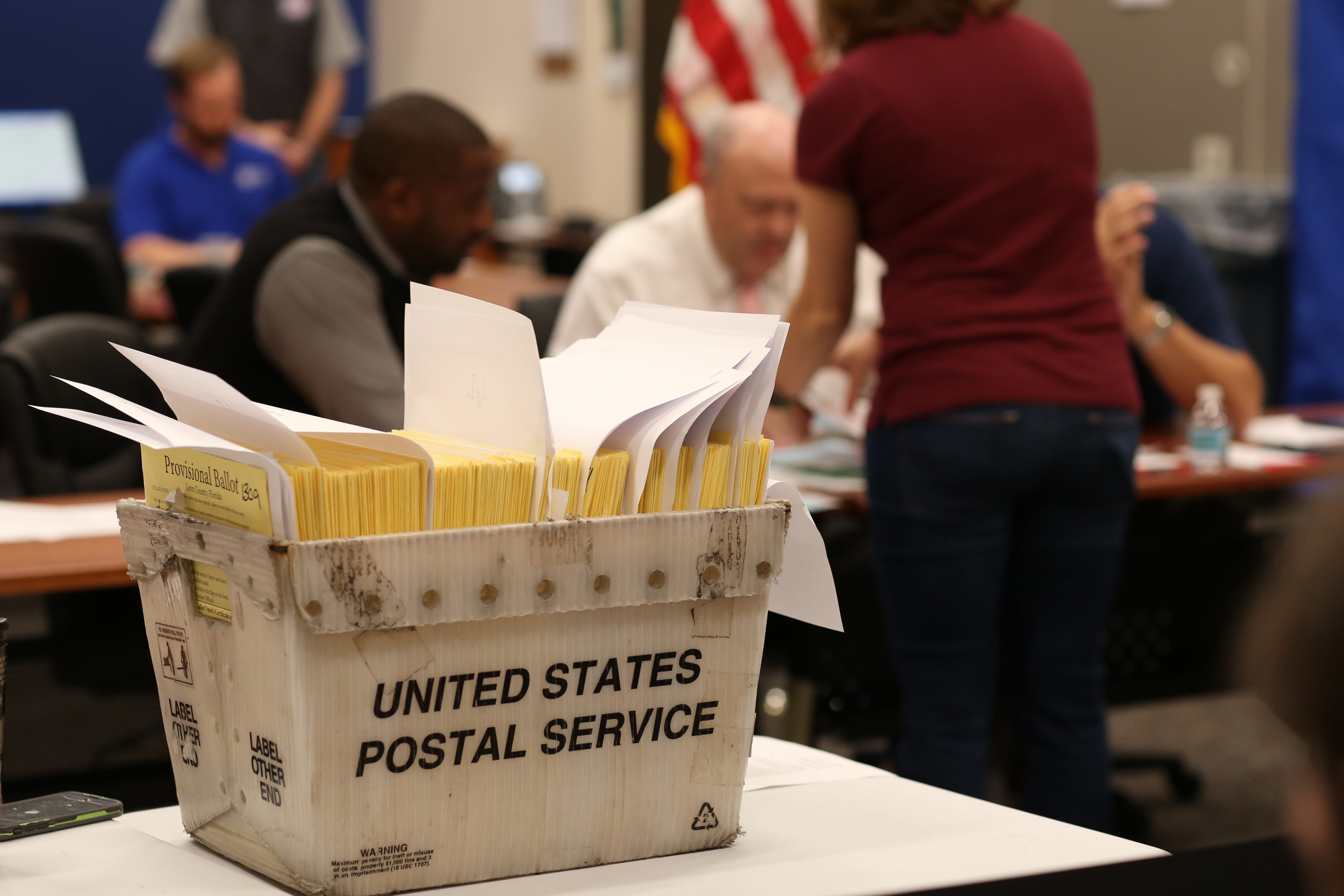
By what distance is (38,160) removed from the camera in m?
7.43

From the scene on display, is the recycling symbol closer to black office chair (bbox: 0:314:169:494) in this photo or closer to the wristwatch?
black office chair (bbox: 0:314:169:494)

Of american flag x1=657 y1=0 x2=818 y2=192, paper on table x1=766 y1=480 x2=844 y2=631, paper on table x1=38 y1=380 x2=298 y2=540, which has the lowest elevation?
paper on table x1=766 y1=480 x2=844 y2=631

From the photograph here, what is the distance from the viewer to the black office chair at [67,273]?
183 inches

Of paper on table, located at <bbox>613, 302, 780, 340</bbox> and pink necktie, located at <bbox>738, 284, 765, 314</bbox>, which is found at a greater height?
paper on table, located at <bbox>613, 302, 780, 340</bbox>

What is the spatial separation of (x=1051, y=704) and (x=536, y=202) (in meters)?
6.44

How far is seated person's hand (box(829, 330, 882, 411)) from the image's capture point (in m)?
2.50

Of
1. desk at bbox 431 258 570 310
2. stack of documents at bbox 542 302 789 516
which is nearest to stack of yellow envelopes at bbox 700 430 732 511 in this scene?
stack of documents at bbox 542 302 789 516

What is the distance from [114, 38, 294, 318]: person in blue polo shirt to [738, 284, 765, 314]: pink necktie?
2.92 meters

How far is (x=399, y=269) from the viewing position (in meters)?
2.27

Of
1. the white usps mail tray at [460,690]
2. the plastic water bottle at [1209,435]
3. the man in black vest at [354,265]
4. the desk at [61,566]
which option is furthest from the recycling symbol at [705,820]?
the plastic water bottle at [1209,435]

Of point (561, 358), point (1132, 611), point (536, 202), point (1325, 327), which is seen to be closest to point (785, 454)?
point (1132, 611)

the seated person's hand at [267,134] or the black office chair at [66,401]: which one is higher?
the seated person's hand at [267,134]

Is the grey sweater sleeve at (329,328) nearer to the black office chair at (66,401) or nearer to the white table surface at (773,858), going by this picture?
the black office chair at (66,401)

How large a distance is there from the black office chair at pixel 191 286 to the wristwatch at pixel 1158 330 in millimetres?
2694
